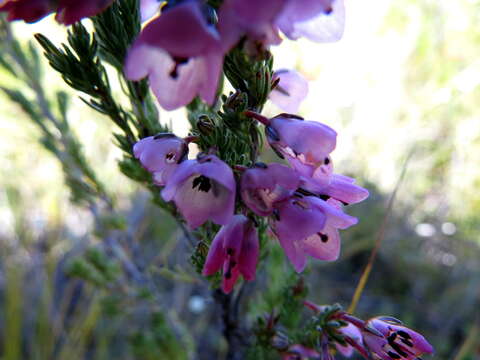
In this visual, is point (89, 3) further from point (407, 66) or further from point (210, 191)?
point (407, 66)

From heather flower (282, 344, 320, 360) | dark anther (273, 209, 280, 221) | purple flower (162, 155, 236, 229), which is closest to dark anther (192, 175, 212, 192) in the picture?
purple flower (162, 155, 236, 229)

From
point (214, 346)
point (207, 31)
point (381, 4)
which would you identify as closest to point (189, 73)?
point (207, 31)

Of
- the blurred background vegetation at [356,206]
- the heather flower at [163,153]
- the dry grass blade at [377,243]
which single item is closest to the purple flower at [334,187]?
the heather flower at [163,153]

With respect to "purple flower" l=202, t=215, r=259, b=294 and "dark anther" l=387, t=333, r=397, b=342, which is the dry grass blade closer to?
"dark anther" l=387, t=333, r=397, b=342

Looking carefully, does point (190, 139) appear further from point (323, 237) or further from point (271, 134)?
point (323, 237)

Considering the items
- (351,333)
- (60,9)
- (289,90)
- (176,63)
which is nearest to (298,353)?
(351,333)

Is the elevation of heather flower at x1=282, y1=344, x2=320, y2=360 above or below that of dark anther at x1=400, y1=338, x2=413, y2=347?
below

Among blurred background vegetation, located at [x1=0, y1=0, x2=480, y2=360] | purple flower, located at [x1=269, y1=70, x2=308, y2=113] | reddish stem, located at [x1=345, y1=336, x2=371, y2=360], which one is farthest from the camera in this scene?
blurred background vegetation, located at [x1=0, y1=0, x2=480, y2=360]
